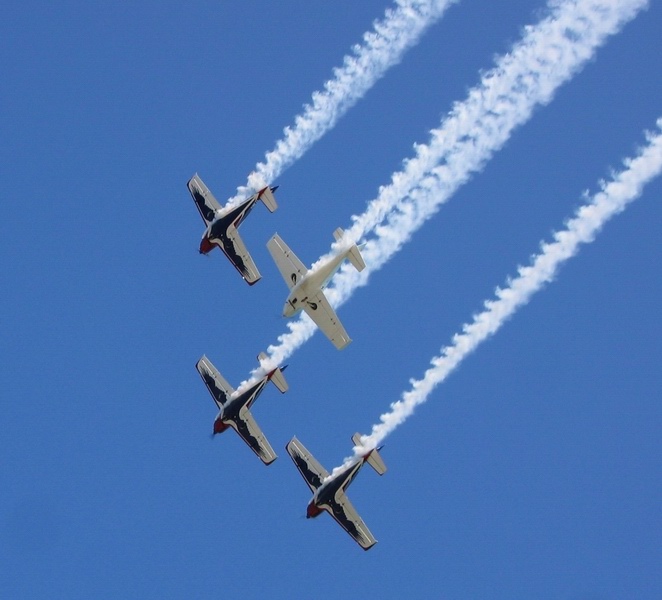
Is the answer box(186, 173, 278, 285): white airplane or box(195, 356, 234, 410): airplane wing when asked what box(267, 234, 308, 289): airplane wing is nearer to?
box(186, 173, 278, 285): white airplane

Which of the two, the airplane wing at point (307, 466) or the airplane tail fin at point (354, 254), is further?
the airplane wing at point (307, 466)

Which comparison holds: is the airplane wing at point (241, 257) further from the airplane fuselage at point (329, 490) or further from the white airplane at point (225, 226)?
the airplane fuselage at point (329, 490)

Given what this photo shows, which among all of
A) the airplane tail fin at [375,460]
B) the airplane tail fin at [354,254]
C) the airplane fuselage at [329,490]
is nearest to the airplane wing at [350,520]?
the airplane fuselage at [329,490]

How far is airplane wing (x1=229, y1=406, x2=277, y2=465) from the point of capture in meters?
44.6

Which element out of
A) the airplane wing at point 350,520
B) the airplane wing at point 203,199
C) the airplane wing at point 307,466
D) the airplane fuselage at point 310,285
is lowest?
the airplane wing at point 350,520

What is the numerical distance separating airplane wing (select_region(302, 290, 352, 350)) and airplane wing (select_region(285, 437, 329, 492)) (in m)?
3.73

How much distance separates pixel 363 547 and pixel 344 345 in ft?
23.2

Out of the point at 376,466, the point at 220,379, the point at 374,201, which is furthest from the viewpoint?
the point at 220,379

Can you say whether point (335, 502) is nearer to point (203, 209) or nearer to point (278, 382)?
point (278, 382)

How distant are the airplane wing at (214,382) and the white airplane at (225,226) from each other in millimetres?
3545

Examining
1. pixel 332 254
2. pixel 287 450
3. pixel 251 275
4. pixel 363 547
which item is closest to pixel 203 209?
pixel 251 275

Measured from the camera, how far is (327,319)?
138ft

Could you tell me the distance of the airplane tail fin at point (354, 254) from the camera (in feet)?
130

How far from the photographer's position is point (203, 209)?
43.2m
